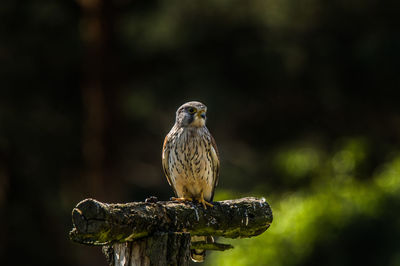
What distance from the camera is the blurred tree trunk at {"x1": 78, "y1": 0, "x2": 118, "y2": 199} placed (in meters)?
10.5

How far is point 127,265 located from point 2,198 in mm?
8207

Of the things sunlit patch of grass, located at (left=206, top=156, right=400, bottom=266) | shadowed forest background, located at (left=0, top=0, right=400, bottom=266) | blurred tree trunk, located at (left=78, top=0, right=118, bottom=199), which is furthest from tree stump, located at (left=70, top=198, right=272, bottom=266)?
blurred tree trunk, located at (left=78, top=0, right=118, bottom=199)

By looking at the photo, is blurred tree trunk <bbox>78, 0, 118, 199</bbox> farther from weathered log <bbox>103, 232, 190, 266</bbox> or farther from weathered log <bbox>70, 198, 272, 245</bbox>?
weathered log <bbox>103, 232, 190, 266</bbox>

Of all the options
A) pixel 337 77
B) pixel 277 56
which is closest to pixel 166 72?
pixel 277 56

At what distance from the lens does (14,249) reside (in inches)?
453

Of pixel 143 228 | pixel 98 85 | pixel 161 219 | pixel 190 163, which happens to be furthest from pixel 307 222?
pixel 143 228

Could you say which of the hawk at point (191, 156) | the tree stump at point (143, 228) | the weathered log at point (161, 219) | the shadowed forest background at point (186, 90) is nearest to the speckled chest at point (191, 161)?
the hawk at point (191, 156)

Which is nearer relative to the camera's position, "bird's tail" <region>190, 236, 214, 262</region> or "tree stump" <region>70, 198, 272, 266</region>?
"tree stump" <region>70, 198, 272, 266</region>

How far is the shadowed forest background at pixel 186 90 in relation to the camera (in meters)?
9.90

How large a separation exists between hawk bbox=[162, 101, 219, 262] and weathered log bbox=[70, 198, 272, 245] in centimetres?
91

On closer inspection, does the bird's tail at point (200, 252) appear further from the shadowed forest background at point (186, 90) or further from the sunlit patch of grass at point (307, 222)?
the shadowed forest background at point (186, 90)

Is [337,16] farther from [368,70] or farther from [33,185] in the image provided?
[33,185]

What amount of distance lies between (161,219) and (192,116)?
1889 mm

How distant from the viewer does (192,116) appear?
5.32 metres
